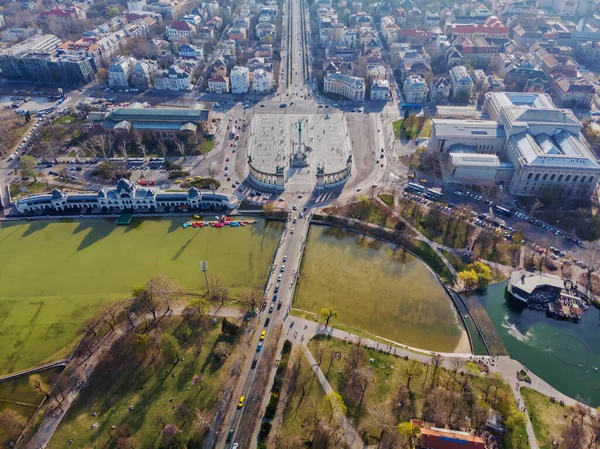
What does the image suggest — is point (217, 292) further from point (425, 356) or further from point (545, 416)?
point (545, 416)

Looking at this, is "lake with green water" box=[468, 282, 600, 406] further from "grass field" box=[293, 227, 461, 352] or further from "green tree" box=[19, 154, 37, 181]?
"green tree" box=[19, 154, 37, 181]

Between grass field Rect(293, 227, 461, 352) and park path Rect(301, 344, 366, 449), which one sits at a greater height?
park path Rect(301, 344, 366, 449)

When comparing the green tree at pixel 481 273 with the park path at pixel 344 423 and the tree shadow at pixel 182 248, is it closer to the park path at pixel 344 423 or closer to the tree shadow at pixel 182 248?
the park path at pixel 344 423

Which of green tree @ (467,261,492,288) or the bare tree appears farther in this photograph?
green tree @ (467,261,492,288)

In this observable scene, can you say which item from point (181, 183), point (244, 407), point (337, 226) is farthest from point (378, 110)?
point (244, 407)

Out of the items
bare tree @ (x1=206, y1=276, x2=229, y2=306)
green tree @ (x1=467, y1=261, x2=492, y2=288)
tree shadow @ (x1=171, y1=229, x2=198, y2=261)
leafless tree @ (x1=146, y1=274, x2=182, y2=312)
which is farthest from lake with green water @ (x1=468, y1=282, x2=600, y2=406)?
tree shadow @ (x1=171, y1=229, x2=198, y2=261)

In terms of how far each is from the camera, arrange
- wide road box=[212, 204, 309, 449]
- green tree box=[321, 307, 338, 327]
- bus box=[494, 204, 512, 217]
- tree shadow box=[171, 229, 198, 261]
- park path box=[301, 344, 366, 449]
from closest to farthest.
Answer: park path box=[301, 344, 366, 449] → wide road box=[212, 204, 309, 449] → green tree box=[321, 307, 338, 327] → tree shadow box=[171, 229, 198, 261] → bus box=[494, 204, 512, 217]
